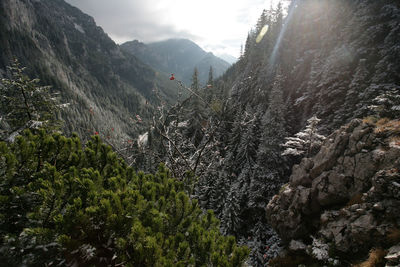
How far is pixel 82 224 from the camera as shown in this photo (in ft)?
9.75

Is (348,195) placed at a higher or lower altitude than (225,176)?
higher

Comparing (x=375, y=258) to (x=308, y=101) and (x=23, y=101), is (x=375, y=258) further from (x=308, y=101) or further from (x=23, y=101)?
(x=308, y=101)

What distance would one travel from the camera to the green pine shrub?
2.69m

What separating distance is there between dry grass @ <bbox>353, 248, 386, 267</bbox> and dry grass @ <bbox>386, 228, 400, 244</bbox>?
52cm

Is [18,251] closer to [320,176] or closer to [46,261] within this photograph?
[46,261]

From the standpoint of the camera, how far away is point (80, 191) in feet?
10.6

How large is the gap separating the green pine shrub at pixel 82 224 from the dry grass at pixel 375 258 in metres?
6.85

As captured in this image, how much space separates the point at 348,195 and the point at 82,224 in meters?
12.9

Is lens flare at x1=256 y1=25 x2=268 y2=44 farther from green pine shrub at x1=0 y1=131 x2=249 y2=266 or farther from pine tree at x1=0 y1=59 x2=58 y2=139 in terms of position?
green pine shrub at x1=0 y1=131 x2=249 y2=266

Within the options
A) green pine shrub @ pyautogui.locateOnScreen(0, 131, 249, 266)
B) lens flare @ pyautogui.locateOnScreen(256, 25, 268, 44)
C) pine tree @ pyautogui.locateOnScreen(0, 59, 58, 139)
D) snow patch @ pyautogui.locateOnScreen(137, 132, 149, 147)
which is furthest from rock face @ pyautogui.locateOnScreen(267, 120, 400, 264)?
lens flare @ pyautogui.locateOnScreen(256, 25, 268, 44)

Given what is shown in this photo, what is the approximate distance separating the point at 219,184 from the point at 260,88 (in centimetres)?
2617

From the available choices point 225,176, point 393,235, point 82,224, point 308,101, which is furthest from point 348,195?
point 308,101

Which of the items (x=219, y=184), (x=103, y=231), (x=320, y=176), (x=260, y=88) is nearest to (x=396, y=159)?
(x=320, y=176)

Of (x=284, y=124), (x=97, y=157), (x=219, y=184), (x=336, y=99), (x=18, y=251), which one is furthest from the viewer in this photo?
(x=284, y=124)
